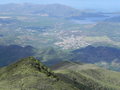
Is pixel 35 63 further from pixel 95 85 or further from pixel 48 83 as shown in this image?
pixel 95 85

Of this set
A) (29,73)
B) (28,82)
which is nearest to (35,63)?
(29,73)

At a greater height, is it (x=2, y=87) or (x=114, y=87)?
(x=2, y=87)

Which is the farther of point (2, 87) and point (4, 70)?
point (4, 70)

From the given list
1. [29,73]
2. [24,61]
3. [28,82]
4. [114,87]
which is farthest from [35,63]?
[114,87]

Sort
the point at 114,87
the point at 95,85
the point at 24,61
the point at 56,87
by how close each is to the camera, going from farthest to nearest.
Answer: the point at 114,87 < the point at 95,85 < the point at 24,61 < the point at 56,87

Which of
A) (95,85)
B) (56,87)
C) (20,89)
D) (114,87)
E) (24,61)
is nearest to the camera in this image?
(20,89)

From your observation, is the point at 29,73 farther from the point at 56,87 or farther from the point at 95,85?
the point at 95,85
